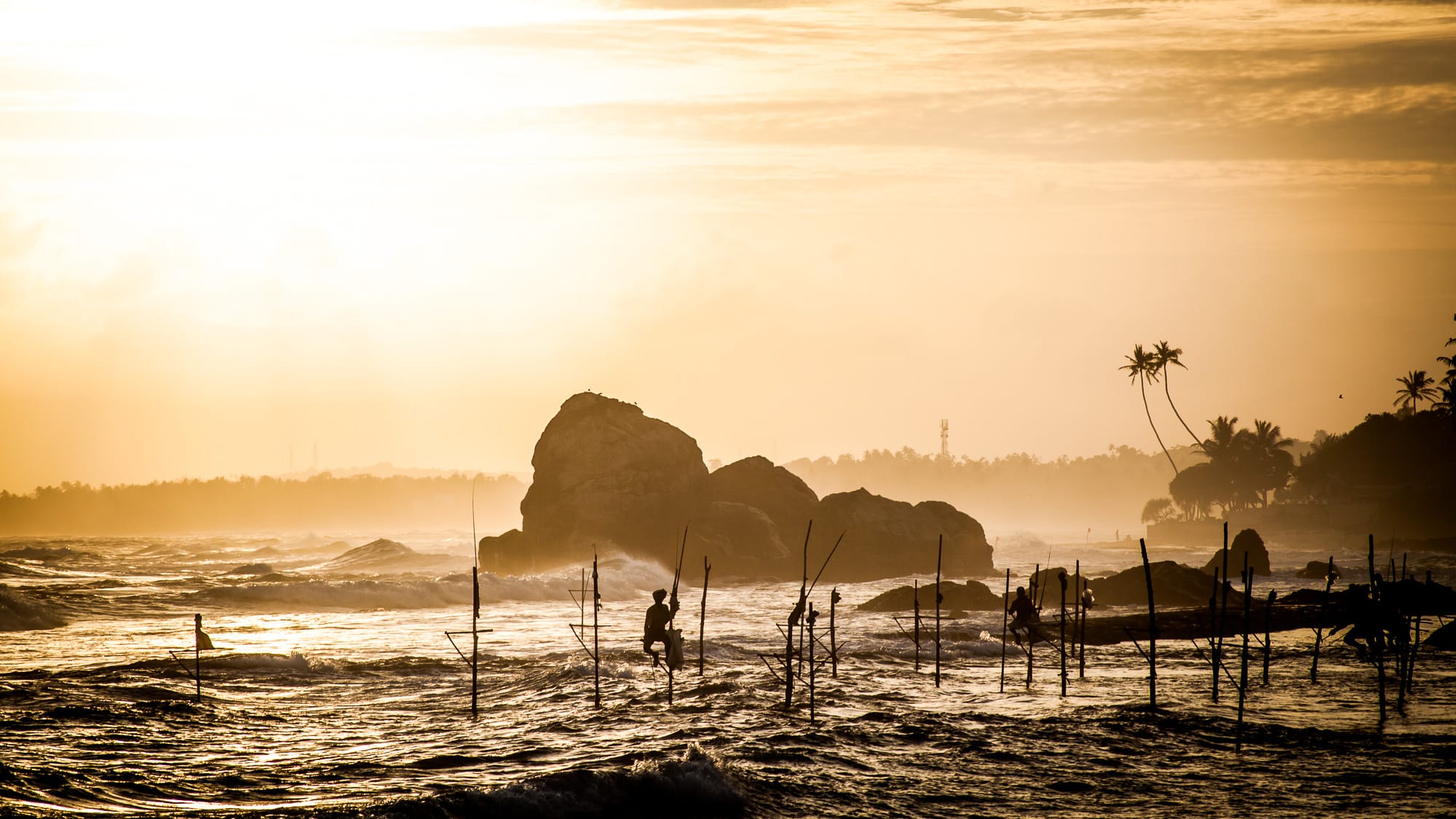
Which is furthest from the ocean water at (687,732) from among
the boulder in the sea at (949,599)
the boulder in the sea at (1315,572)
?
the boulder in the sea at (1315,572)

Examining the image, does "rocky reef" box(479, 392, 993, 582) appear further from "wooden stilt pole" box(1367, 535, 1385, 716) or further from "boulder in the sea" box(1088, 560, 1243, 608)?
"wooden stilt pole" box(1367, 535, 1385, 716)

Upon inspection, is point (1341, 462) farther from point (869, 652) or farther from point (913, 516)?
point (869, 652)

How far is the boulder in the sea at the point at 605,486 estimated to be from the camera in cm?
6831

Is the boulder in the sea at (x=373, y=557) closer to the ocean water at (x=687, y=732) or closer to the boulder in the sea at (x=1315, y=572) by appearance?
the ocean water at (x=687, y=732)

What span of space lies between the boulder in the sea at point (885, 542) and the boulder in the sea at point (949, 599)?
20.8 meters

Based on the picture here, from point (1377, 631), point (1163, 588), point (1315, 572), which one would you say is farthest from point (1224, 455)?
point (1377, 631)

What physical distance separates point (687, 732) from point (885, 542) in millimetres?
51010

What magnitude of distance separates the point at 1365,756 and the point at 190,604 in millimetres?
43672

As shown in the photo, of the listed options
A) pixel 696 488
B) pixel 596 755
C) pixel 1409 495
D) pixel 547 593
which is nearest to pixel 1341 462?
pixel 1409 495

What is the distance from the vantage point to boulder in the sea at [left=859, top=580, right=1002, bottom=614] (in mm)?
45500

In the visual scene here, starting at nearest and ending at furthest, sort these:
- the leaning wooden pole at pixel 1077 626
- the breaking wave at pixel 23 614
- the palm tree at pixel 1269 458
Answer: the leaning wooden pole at pixel 1077 626 < the breaking wave at pixel 23 614 < the palm tree at pixel 1269 458

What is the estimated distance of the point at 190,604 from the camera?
47.4m

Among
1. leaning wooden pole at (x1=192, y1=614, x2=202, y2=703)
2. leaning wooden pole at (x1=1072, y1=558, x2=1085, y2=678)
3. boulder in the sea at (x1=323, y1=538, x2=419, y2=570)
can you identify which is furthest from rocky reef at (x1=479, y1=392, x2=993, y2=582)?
leaning wooden pole at (x1=1072, y1=558, x2=1085, y2=678)

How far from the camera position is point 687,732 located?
20.3 m
